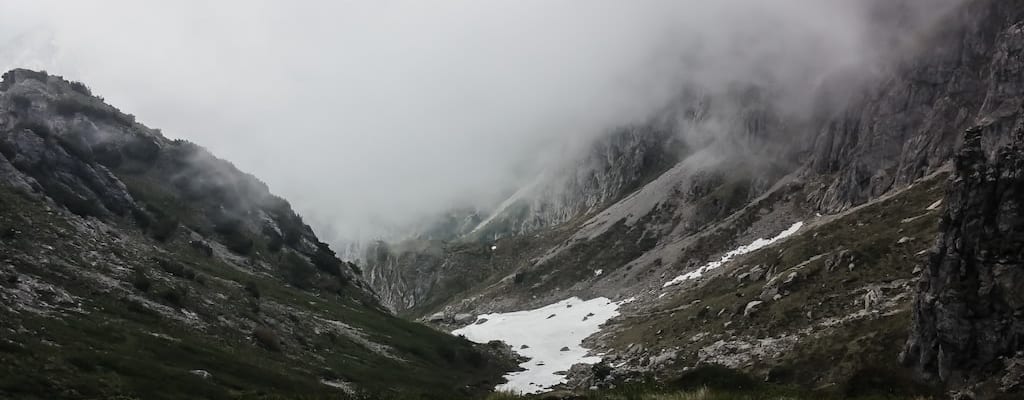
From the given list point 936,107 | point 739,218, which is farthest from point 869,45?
point 739,218

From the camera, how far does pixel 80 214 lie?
8288cm

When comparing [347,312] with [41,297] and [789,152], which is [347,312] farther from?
[789,152]

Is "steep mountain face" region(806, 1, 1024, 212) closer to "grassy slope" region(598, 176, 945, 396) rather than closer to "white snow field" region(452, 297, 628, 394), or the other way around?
"grassy slope" region(598, 176, 945, 396)

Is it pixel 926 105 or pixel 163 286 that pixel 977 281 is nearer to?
pixel 163 286

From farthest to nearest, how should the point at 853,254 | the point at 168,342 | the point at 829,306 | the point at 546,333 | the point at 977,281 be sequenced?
the point at 546,333 → the point at 853,254 → the point at 829,306 → the point at 168,342 → the point at 977,281

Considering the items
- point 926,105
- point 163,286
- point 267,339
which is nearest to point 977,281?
point 267,339

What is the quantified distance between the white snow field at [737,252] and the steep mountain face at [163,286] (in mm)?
52305

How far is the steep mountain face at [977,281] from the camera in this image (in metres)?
37.3

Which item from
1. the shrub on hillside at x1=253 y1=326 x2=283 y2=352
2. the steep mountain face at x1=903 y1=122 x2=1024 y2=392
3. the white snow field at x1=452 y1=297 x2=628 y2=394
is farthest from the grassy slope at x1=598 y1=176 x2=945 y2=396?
the shrub on hillside at x1=253 y1=326 x2=283 y2=352

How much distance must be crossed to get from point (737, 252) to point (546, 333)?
146ft

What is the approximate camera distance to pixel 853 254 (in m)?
80.8

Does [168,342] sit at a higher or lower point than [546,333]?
lower

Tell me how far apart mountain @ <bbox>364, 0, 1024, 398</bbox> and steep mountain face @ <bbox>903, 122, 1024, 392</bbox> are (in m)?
0.11

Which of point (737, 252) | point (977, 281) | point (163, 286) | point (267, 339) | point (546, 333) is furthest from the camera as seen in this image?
point (737, 252)
